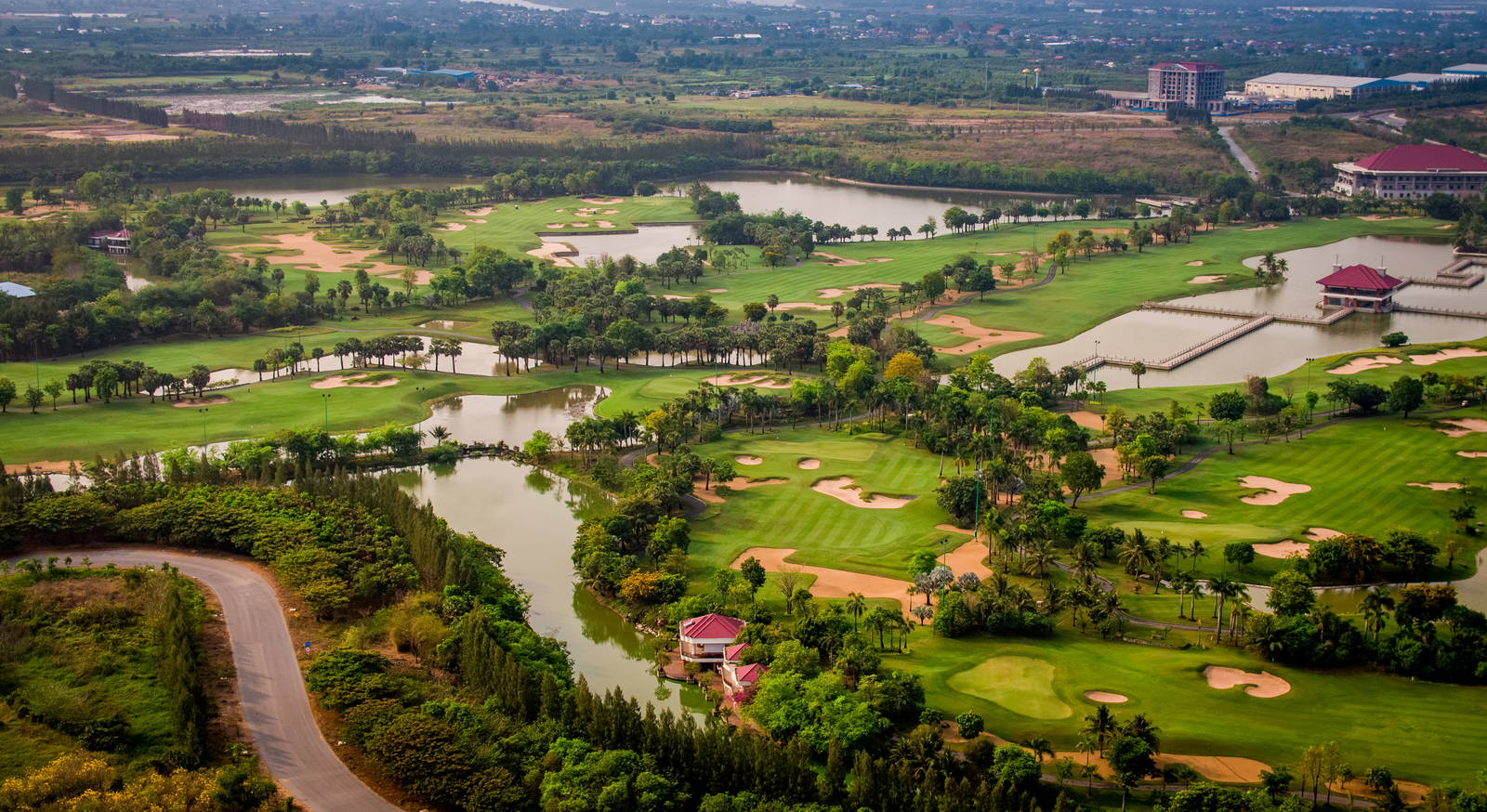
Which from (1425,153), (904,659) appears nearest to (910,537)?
(904,659)

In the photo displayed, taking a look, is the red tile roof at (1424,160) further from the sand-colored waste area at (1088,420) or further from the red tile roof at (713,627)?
the red tile roof at (713,627)

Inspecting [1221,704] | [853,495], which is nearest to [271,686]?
[853,495]

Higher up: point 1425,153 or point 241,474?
point 1425,153

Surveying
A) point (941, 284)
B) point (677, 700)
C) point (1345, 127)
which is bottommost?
point (677, 700)

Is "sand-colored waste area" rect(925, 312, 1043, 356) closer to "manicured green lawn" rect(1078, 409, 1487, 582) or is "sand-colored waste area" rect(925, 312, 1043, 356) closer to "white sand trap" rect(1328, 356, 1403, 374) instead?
"white sand trap" rect(1328, 356, 1403, 374)

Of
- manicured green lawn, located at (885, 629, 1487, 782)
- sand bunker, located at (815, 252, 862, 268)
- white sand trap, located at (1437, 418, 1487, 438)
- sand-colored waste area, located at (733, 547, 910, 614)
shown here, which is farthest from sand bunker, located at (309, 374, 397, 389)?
white sand trap, located at (1437, 418, 1487, 438)

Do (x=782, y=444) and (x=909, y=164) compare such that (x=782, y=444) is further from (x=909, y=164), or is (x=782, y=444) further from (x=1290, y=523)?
(x=909, y=164)
